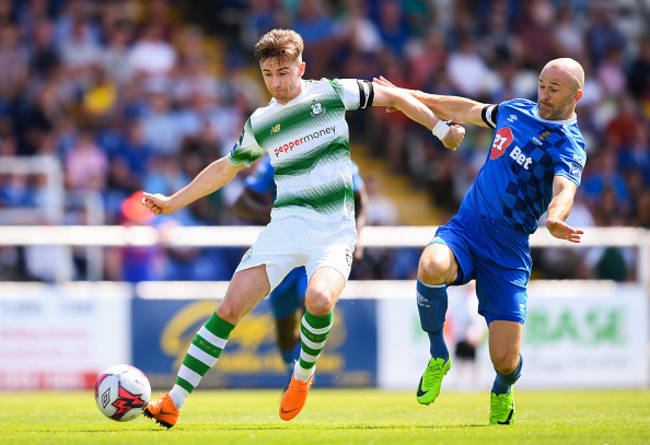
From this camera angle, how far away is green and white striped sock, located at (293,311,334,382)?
7.35m

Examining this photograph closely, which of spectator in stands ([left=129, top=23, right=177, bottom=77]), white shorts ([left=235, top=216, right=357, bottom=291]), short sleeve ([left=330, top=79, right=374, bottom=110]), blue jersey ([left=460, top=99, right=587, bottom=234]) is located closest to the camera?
white shorts ([left=235, top=216, right=357, bottom=291])

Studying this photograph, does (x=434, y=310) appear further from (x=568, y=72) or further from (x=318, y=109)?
(x=568, y=72)

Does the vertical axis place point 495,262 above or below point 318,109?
below

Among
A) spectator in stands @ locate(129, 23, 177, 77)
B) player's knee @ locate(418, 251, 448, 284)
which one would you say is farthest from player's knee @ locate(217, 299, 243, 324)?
spectator in stands @ locate(129, 23, 177, 77)

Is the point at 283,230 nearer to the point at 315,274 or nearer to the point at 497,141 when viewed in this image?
the point at 315,274

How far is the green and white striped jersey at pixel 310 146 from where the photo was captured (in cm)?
747

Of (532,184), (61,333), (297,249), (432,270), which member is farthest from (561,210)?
(61,333)

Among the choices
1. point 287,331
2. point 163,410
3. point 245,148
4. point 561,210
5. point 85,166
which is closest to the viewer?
point 561,210

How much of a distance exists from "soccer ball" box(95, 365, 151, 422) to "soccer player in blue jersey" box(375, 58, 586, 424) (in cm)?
200

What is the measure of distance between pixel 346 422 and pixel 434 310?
1.18 m

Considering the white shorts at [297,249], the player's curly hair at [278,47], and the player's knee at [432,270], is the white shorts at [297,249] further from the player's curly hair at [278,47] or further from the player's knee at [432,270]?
the player's curly hair at [278,47]

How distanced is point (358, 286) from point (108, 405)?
6987 millimetres

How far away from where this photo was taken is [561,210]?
267 inches

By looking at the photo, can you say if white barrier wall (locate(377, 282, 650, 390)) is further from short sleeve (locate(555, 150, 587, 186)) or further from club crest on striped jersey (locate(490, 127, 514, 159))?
short sleeve (locate(555, 150, 587, 186))
